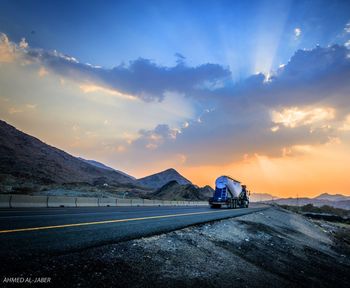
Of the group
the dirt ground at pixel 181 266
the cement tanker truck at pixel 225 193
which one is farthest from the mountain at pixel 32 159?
the dirt ground at pixel 181 266

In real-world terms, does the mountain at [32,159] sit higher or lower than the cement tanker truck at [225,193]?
higher

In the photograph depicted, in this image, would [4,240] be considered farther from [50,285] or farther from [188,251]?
[188,251]

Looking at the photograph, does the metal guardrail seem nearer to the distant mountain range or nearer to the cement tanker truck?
the cement tanker truck

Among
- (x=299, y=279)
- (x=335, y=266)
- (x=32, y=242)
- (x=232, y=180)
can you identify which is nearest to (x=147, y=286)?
(x=32, y=242)

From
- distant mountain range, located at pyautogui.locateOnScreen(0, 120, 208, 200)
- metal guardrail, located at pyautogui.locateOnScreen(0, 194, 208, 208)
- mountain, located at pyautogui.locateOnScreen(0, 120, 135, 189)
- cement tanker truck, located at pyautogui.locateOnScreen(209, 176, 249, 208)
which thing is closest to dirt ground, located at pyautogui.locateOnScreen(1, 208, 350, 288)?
metal guardrail, located at pyautogui.locateOnScreen(0, 194, 208, 208)

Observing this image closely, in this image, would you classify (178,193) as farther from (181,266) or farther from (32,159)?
(181,266)

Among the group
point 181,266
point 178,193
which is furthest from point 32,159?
point 181,266

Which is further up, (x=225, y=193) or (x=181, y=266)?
(x=225, y=193)

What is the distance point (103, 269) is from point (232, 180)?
39.3m

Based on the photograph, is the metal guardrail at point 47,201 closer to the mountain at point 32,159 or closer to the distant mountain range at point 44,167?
the distant mountain range at point 44,167

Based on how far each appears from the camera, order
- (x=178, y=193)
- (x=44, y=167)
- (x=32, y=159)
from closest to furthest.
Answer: (x=178, y=193)
(x=44, y=167)
(x=32, y=159)

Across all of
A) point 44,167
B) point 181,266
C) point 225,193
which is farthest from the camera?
point 44,167

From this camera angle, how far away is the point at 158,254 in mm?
6293

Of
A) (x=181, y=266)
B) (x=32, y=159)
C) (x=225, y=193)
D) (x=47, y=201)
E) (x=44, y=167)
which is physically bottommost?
(x=181, y=266)
